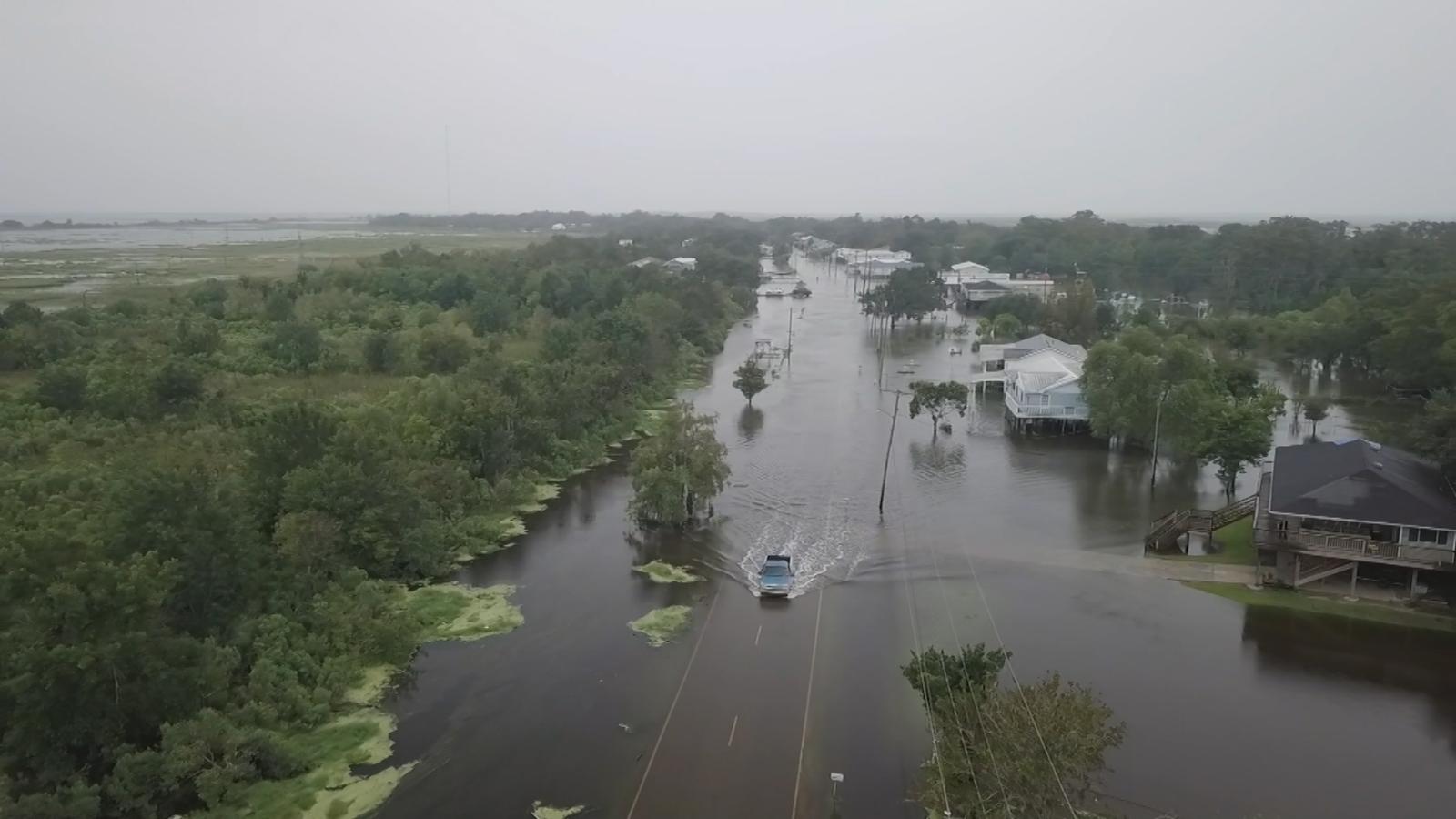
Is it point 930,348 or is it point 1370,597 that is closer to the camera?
point 1370,597

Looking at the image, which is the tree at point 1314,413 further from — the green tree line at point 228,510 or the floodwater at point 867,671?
the green tree line at point 228,510

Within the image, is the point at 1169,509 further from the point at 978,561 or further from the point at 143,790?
the point at 143,790

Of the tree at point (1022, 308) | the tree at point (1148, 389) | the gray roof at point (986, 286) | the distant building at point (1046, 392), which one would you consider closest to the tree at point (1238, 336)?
the tree at point (1022, 308)

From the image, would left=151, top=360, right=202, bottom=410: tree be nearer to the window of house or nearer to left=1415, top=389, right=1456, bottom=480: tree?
the window of house

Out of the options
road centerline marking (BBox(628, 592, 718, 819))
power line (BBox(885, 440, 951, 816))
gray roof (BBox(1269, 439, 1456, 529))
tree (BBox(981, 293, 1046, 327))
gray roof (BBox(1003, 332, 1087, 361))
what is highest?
tree (BBox(981, 293, 1046, 327))

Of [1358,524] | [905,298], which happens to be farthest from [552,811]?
[905,298]

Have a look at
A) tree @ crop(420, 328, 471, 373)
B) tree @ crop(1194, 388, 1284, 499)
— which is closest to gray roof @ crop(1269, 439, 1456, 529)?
tree @ crop(1194, 388, 1284, 499)

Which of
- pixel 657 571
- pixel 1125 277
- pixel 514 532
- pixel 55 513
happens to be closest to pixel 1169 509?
pixel 657 571
